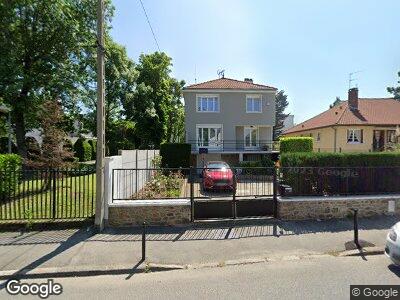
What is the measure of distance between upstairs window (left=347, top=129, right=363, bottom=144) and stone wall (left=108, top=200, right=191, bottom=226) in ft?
84.2

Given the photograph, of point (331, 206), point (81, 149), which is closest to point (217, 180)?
point (331, 206)

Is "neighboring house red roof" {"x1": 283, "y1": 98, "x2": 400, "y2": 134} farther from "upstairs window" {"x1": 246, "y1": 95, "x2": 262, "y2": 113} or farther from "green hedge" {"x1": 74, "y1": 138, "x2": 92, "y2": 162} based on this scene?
"green hedge" {"x1": 74, "y1": 138, "x2": 92, "y2": 162}

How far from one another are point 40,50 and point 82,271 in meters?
21.8

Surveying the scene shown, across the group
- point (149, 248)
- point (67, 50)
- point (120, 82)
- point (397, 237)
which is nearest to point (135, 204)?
point (149, 248)

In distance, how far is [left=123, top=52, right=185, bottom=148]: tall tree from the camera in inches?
1308

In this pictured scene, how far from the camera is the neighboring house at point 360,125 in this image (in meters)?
29.3

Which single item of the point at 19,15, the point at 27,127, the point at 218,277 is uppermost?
the point at 19,15

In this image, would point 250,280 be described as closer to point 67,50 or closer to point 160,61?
point 67,50

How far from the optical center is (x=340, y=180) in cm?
1006

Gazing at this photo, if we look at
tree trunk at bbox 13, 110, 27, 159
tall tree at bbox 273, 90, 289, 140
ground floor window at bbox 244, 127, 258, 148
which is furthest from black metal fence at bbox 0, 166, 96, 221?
tall tree at bbox 273, 90, 289, 140

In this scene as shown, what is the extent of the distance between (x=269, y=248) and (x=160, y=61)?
3299 centimetres

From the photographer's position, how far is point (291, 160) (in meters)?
10.3

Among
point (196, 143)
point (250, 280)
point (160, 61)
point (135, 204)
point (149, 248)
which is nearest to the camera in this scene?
point (250, 280)

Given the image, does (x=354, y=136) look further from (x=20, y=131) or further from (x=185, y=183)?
(x=20, y=131)
